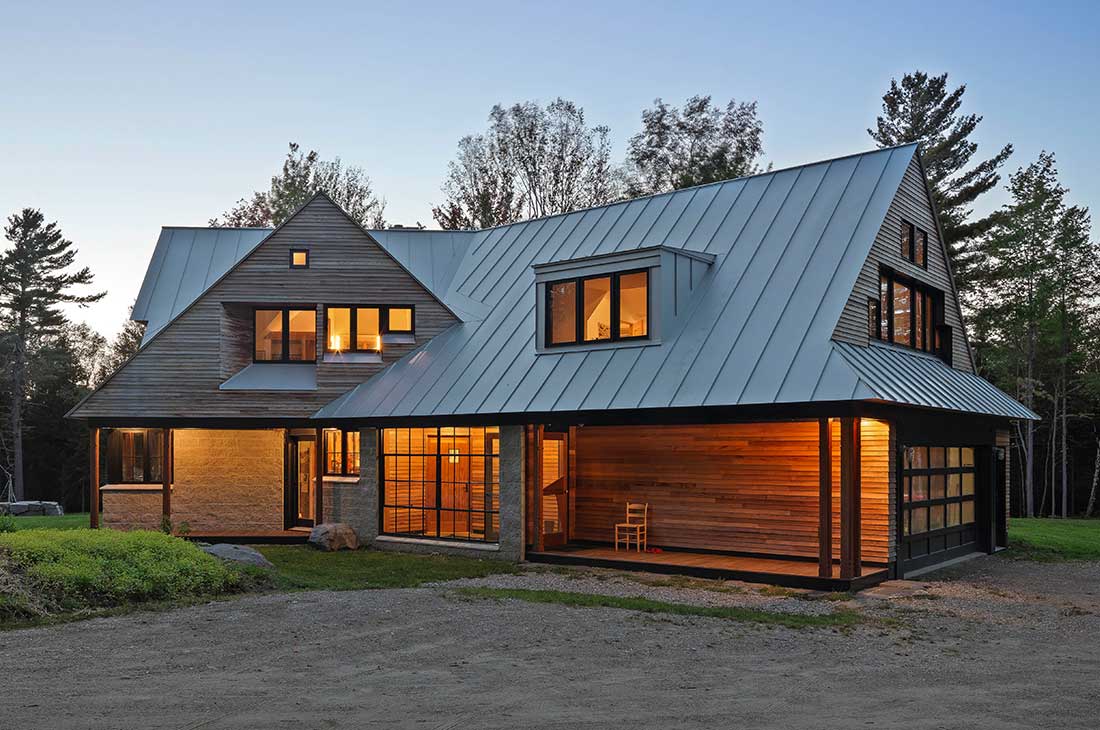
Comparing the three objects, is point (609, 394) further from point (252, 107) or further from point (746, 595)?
point (252, 107)

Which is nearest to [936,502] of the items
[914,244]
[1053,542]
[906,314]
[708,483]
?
[906,314]

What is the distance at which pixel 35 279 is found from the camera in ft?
152

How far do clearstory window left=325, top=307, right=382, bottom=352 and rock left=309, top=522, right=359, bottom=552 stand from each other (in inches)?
151

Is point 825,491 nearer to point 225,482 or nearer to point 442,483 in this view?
point 442,483

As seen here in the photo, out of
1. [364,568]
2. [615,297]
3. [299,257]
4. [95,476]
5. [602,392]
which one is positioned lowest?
[364,568]

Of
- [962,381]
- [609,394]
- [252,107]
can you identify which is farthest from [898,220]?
[252,107]

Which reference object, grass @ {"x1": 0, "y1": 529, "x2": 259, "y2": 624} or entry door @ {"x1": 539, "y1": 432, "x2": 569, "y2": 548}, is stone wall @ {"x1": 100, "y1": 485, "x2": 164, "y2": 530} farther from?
entry door @ {"x1": 539, "y1": 432, "x2": 569, "y2": 548}

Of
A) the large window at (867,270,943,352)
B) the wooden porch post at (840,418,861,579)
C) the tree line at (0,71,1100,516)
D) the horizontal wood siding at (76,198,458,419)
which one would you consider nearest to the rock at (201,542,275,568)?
the horizontal wood siding at (76,198,458,419)

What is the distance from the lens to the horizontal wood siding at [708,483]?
15617 millimetres

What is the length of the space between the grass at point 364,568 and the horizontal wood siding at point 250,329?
3335 millimetres

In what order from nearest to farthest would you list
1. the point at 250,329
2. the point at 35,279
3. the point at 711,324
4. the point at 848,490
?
the point at 848,490 → the point at 711,324 → the point at 250,329 → the point at 35,279

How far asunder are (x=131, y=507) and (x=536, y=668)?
1415 cm

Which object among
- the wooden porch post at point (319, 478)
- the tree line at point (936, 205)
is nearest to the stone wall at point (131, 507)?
the wooden porch post at point (319, 478)

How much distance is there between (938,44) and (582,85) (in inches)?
542
